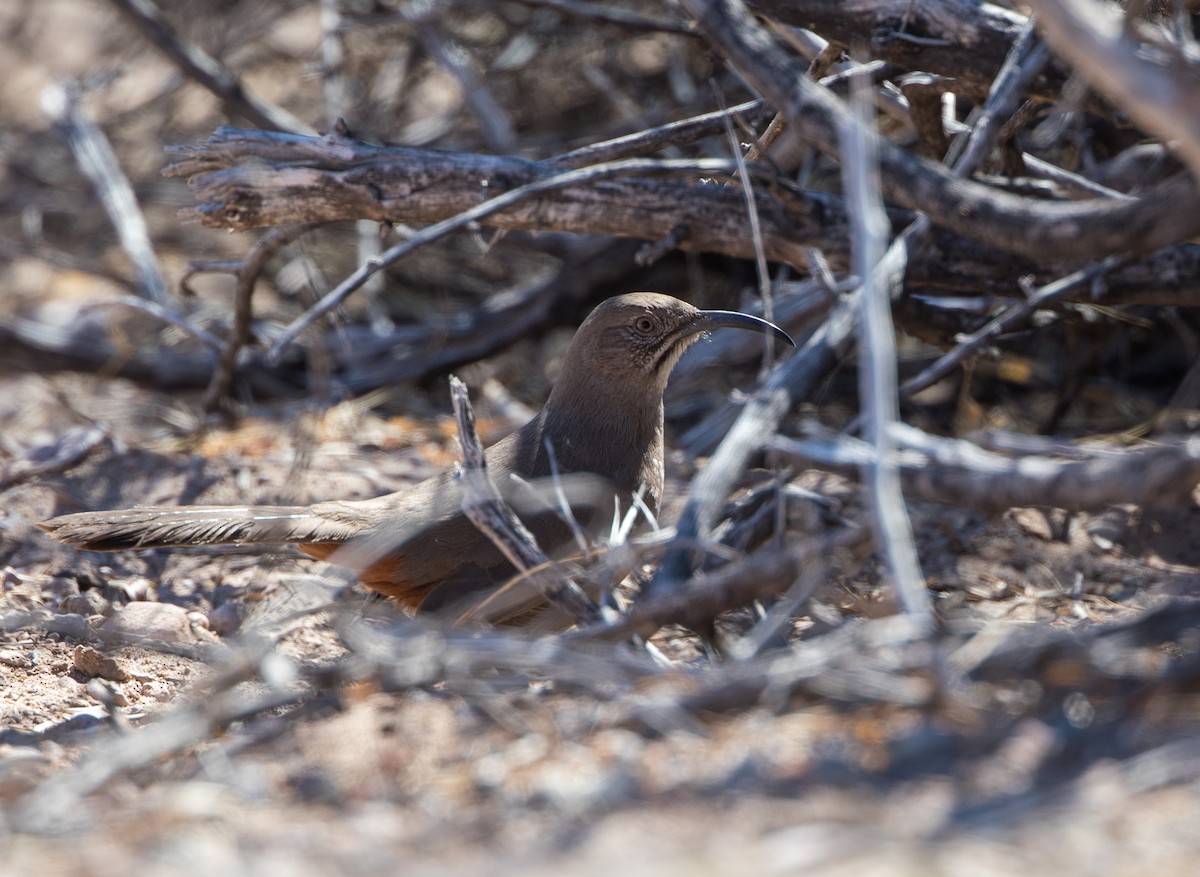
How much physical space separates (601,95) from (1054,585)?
4.33 m

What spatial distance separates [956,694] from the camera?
225 centimetres

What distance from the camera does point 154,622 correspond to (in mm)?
3930

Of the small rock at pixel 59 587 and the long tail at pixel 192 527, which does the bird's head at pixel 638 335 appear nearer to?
Result: the long tail at pixel 192 527

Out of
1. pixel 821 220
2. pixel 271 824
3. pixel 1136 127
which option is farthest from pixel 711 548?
pixel 1136 127

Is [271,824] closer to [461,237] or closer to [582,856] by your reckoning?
[582,856]

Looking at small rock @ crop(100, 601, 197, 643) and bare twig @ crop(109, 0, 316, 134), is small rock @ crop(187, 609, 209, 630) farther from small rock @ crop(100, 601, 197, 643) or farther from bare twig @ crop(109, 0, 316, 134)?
bare twig @ crop(109, 0, 316, 134)

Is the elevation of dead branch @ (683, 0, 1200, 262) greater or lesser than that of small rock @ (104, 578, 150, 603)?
greater

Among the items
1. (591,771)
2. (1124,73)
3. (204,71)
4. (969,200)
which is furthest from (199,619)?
(204,71)

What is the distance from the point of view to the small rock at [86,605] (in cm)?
399

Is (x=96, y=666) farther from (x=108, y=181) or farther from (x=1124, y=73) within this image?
(x=108, y=181)

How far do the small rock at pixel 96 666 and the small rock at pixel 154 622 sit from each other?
8.3 inches

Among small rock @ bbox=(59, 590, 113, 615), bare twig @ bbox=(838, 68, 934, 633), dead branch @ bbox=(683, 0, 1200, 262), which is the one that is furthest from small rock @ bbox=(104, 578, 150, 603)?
bare twig @ bbox=(838, 68, 934, 633)

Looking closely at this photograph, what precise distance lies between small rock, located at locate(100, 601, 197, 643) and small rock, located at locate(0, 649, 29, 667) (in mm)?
254

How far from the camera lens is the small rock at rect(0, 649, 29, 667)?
3.57m
